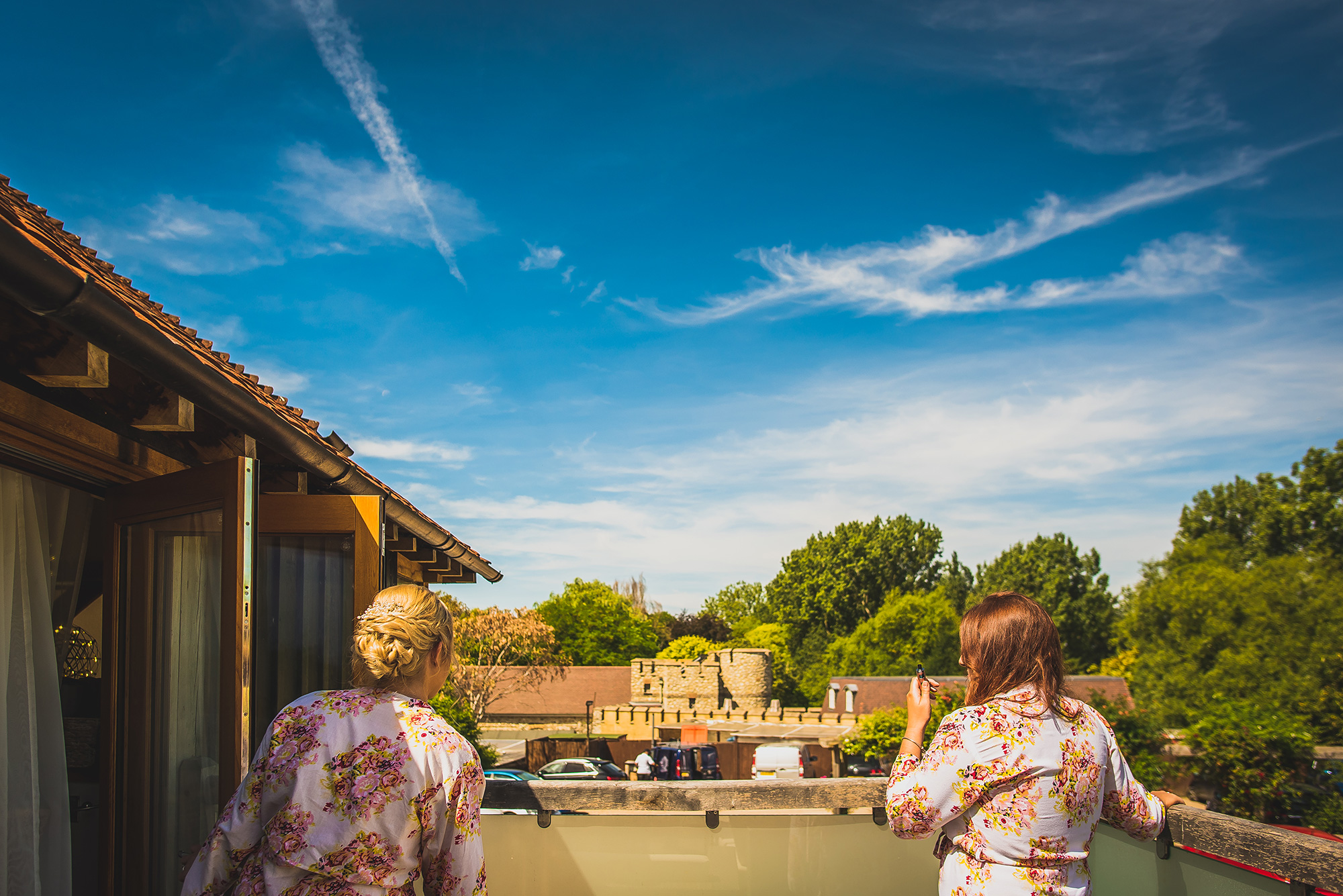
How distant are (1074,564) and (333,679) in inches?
2032

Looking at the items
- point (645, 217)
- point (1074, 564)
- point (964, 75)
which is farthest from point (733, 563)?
point (964, 75)

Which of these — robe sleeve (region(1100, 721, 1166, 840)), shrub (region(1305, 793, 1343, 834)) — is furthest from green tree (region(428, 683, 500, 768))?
shrub (region(1305, 793, 1343, 834))

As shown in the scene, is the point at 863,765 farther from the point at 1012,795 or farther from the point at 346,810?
the point at 346,810

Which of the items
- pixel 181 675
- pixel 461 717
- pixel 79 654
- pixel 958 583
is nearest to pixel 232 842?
pixel 181 675

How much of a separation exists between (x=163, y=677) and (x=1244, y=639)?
37.5 m

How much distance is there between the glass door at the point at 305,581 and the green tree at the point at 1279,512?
151 ft

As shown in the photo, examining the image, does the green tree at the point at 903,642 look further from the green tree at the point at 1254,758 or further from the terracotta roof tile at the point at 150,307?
the terracotta roof tile at the point at 150,307

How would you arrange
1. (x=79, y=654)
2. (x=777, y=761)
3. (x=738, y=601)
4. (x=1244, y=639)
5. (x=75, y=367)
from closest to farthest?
1. (x=75, y=367)
2. (x=79, y=654)
3. (x=777, y=761)
4. (x=1244, y=639)
5. (x=738, y=601)

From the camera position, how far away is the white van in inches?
779

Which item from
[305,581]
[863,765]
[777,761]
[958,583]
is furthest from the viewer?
[958,583]

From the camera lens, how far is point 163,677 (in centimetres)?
260

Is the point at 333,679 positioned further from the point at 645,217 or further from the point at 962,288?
the point at 962,288

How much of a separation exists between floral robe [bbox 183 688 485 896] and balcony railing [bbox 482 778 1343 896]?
160 centimetres

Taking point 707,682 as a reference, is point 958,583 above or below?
above
